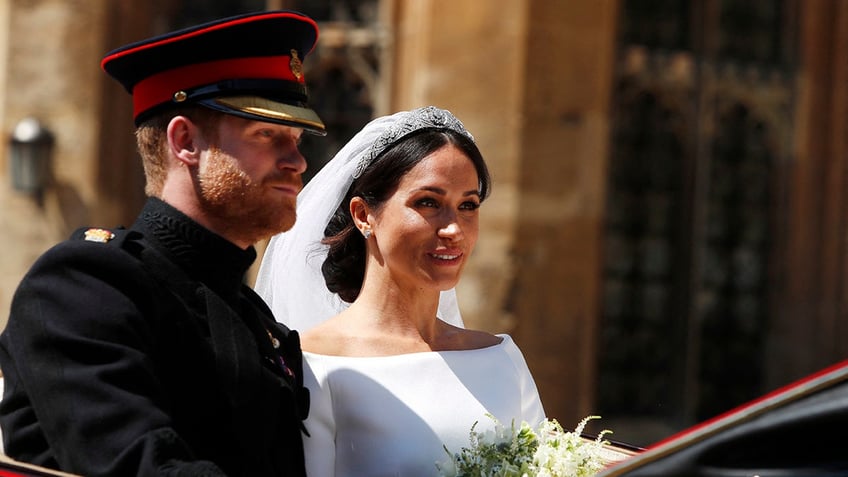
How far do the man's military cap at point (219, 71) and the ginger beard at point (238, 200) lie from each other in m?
0.11

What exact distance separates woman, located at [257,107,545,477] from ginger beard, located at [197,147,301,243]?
532mm

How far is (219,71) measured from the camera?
8.04 feet

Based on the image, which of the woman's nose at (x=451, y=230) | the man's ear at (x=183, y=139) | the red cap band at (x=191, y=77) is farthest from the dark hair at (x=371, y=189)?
the man's ear at (x=183, y=139)

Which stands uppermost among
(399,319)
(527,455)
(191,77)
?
(191,77)

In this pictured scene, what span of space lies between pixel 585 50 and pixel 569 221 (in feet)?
3.33

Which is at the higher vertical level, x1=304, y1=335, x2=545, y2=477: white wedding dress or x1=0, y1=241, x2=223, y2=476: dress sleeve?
x1=0, y1=241, x2=223, y2=476: dress sleeve

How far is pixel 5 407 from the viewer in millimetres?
2180

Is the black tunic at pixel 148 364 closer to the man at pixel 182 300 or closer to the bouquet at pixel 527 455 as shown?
the man at pixel 182 300

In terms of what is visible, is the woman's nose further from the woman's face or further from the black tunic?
the black tunic

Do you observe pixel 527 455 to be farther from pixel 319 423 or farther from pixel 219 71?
pixel 219 71

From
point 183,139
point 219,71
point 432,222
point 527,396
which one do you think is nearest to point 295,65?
point 219,71

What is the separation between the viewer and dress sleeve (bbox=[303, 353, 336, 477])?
2.70 meters

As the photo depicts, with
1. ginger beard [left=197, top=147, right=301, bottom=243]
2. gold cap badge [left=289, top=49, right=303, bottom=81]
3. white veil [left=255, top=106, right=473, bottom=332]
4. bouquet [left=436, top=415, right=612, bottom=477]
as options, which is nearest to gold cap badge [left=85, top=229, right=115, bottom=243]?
ginger beard [left=197, top=147, right=301, bottom=243]

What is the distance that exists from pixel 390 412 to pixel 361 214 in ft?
1.76
